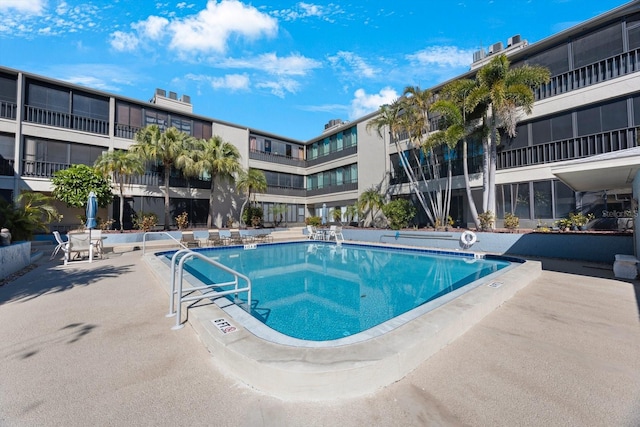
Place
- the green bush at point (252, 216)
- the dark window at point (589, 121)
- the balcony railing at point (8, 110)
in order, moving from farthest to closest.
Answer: the green bush at point (252, 216) → the balcony railing at point (8, 110) → the dark window at point (589, 121)

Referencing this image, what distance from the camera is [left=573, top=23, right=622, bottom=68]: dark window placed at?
1245 cm

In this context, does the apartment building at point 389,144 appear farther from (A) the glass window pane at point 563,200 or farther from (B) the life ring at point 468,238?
(B) the life ring at point 468,238

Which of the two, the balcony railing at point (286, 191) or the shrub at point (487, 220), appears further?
the balcony railing at point (286, 191)

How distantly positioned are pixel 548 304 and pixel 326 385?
5.07 meters

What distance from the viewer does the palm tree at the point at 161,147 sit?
18.8 metres

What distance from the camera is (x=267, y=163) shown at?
27625 millimetres

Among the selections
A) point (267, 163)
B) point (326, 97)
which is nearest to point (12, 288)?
point (326, 97)

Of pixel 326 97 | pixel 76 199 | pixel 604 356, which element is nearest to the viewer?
pixel 604 356

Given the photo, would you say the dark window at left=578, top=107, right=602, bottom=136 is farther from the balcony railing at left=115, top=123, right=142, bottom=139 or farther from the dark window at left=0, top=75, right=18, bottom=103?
the dark window at left=0, top=75, right=18, bottom=103

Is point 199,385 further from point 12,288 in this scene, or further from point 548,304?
point 12,288

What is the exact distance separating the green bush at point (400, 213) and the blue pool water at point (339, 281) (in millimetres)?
3998

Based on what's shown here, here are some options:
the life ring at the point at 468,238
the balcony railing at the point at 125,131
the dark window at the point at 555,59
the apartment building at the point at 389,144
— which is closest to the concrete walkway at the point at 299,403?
the apartment building at the point at 389,144

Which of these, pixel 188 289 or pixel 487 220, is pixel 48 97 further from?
pixel 487 220

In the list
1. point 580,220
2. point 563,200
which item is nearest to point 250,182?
point 563,200
